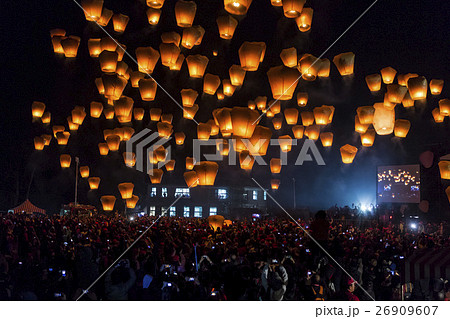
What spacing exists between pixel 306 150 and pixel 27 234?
101 feet

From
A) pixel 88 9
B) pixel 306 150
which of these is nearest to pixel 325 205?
pixel 306 150

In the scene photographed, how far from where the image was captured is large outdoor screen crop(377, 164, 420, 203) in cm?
2792

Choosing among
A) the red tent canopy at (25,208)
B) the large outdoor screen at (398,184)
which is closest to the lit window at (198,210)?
the red tent canopy at (25,208)

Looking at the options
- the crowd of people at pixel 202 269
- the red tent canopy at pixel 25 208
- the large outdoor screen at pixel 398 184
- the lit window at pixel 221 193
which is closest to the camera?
the crowd of people at pixel 202 269

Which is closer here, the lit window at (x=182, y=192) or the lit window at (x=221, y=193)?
the lit window at (x=221, y=193)

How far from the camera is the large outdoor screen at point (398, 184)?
27922 mm

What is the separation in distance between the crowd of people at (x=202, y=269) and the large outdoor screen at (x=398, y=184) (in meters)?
16.9

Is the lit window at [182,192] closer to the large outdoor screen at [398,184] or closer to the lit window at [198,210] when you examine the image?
the lit window at [198,210]

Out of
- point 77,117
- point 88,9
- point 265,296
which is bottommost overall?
point 265,296

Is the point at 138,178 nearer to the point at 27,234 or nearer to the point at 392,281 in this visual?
the point at 27,234

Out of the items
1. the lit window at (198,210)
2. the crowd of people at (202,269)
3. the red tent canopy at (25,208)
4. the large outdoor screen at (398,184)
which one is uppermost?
the large outdoor screen at (398,184)

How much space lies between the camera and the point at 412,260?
8875 mm

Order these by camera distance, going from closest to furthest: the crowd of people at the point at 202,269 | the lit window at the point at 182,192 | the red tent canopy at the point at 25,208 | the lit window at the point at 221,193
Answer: the crowd of people at the point at 202,269 < the red tent canopy at the point at 25,208 < the lit window at the point at 221,193 < the lit window at the point at 182,192

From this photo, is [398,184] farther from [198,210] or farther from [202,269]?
[202,269]
